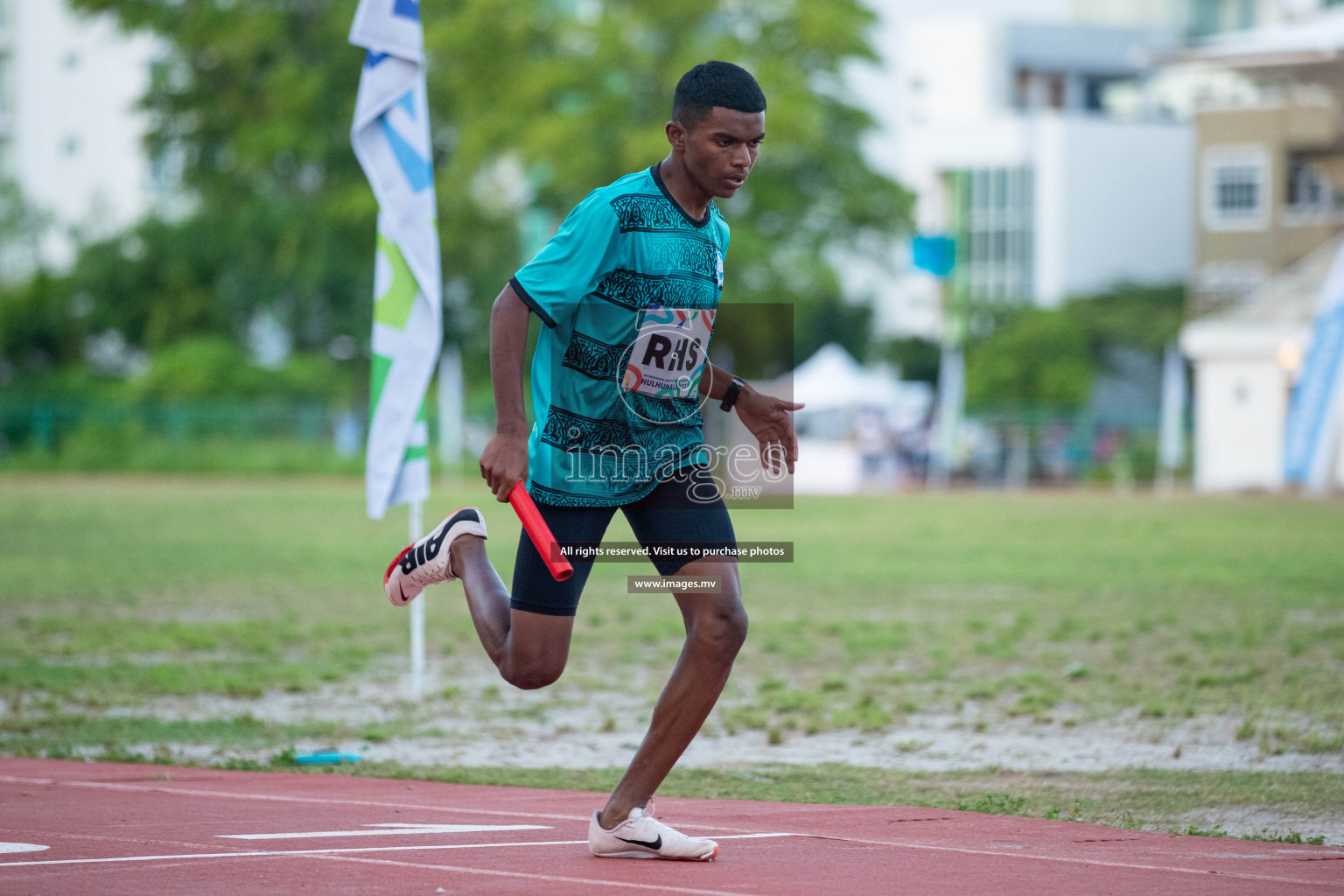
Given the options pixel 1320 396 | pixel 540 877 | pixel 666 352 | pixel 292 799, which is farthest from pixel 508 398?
pixel 1320 396

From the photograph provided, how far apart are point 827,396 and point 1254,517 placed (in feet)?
48.4

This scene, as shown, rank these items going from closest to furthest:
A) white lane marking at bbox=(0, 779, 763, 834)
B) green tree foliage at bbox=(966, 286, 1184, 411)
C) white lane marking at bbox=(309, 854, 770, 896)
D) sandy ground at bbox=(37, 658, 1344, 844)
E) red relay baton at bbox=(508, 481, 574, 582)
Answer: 1. white lane marking at bbox=(309, 854, 770, 896)
2. red relay baton at bbox=(508, 481, 574, 582)
3. white lane marking at bbox=(0, 779, 763, 834)
4. sandy ground at bbox=(37, 658, 1344, 844)
5. green tree foliage at bbox=(966, 286, 1184, 411)

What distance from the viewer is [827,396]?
4253cm

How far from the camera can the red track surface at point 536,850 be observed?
4668 mm

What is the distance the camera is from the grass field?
7.97 metres

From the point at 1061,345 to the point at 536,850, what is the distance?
51379 mm

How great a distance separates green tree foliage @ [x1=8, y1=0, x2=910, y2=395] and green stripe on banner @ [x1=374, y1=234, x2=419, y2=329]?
107ft

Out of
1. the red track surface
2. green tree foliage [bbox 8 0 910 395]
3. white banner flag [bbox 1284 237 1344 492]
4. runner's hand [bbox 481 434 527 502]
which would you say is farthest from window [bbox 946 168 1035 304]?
runner's hand [bbox 481 434 527 502]

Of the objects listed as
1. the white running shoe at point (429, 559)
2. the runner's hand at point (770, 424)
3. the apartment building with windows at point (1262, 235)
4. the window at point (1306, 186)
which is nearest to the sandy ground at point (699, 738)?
the white running shoe at point (429, 559)

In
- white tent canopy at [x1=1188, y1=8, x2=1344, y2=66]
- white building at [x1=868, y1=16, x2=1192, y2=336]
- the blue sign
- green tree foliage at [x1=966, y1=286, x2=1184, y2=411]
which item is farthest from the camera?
white building at [x1=868, y1=16, x2=1192, y2=336]

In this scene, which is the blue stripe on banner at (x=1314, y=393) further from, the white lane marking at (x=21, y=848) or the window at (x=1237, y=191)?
the white lane marking at (x=21, y=848)

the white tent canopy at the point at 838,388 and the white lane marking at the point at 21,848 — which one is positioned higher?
the white tent canopy at the point at 838,388

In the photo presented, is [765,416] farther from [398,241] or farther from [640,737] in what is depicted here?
[398,241]

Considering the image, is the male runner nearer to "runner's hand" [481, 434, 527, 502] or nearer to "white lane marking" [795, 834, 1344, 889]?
"runner's hand" [481, 434, 527, 502]
